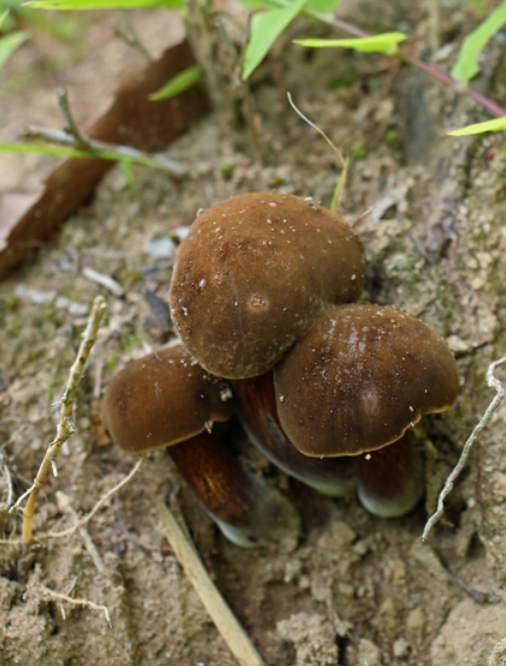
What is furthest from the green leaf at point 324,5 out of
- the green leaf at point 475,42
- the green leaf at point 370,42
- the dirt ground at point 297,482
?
the dirt ground at point 297,482

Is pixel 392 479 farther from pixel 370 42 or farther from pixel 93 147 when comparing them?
pixel 93 147

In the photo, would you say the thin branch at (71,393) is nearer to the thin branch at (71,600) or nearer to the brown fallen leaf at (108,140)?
the thin branch at (71,600)

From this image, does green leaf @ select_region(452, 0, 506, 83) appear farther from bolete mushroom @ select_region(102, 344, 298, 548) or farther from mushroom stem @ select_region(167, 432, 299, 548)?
mushroom stem @ select_region(167, 432, 299, 548)

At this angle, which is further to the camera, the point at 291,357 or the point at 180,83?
the point at 180,83

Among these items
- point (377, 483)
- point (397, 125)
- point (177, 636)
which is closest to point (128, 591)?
point (177, 636)

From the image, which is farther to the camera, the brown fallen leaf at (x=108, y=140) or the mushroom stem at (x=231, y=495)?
the brown fallen leaf at (x=108, y=140)

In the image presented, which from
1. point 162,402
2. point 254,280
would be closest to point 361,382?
point 254,280
